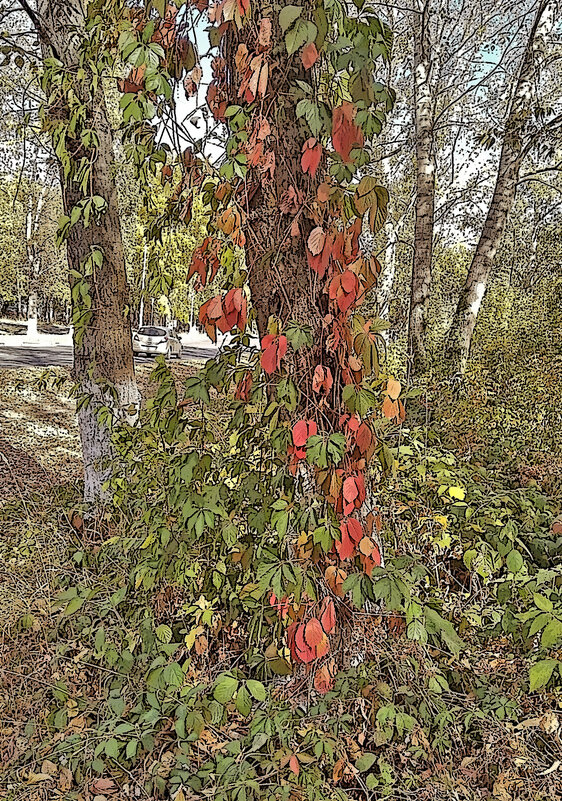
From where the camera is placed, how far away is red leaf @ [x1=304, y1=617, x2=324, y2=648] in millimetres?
1440

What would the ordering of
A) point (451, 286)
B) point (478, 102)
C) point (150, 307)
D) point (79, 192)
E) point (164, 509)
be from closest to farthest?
point (164, 509) < point (79, 192) < point (150, 307) < point (478, 102) < point (451, 286)

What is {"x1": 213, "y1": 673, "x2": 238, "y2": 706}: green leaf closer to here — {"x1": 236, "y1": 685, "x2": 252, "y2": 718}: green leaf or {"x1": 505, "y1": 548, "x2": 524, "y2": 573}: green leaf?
{"x1": 236, "y1": 685, "x2": 252, "y2": 718}: green leaf

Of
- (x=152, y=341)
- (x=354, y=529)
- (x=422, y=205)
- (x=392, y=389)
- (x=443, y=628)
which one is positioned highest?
(x=422, y=205)

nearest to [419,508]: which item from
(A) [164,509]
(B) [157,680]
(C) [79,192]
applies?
(A) [164,509]

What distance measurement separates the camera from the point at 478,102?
8.02 metres

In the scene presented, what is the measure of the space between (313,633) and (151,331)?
15.1ft

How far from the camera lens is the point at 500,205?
5082mm

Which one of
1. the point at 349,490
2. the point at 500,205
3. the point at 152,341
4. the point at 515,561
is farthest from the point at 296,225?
the point at 152,341

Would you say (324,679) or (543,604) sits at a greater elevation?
(543,604)

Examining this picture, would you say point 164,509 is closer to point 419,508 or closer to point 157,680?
point 157,680

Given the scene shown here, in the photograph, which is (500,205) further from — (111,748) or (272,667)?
(111,748)

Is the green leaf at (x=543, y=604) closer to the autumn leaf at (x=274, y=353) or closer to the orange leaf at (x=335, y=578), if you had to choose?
the orange leaf at (x=335, y=578)

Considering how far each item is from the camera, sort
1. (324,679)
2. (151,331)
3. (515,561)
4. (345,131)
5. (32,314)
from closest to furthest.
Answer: (345,131) → (515,561) → (324,679) → (151,331) → (32,314)

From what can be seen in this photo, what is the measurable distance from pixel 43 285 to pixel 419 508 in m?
7.53
